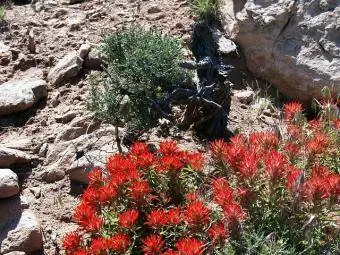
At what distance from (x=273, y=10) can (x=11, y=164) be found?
2.59 metres

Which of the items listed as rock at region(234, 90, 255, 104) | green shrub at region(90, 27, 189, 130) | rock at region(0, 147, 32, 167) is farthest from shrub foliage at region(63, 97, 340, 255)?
rock at region(234, 90, 255, 104)

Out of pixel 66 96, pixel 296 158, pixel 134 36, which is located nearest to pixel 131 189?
pixel 296 158

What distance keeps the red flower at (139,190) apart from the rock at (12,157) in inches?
60.8

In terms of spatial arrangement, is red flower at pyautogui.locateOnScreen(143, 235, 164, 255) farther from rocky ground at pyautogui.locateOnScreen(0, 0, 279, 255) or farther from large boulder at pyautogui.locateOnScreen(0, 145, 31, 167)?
large boulder at pyautogui.locateOnScreen(0, 145, 31, 167)

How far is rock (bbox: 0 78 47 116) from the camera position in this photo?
465 centimetres

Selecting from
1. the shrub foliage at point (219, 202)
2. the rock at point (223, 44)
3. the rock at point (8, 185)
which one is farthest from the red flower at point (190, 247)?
the rock at point (223, 44)

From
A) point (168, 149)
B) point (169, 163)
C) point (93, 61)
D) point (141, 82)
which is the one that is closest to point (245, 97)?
point (141, 82)

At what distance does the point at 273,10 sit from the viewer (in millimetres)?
4855

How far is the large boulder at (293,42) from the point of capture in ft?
15.4

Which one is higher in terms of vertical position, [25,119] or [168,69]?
[168,69]

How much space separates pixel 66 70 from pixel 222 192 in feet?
9.02

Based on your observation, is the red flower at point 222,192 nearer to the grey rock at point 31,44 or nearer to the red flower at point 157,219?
the red flower at point 157,219

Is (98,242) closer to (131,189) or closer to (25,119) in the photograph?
(131,189)

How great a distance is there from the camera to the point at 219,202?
8.50 ft
